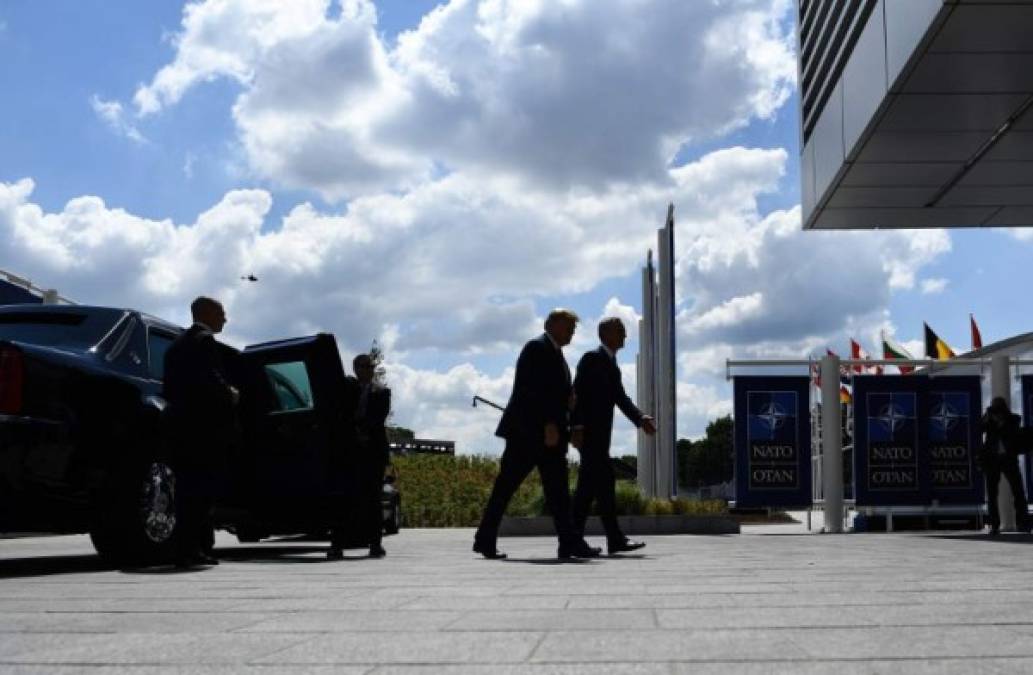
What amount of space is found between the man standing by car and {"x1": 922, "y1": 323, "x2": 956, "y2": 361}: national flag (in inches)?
2090

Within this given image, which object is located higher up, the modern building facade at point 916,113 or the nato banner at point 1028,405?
the modern building facade at point 916,113

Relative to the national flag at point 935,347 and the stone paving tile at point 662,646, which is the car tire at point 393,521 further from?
the national flag at point 935,347

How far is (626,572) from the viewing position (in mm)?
7977

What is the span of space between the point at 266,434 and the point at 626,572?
3561 mm

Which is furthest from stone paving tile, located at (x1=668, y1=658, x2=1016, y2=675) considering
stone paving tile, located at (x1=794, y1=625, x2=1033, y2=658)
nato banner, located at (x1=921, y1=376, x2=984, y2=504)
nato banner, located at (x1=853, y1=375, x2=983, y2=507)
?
nato banner, located at (x1=921, y1=376, x2=984, y2=504)

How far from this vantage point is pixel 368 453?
1052 cm

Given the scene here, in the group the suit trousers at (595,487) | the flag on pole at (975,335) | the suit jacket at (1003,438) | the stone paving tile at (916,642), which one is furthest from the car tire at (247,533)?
the flag on pole at (975,335)

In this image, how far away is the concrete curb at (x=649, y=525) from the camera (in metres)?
18.7

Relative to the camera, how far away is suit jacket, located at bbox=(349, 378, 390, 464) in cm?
1048

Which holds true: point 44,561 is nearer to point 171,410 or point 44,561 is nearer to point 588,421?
point 171,410

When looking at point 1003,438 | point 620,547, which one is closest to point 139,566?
point 620,547

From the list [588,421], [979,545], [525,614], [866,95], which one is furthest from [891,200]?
[525,614]

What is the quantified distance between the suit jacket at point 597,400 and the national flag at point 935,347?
50.6 meters

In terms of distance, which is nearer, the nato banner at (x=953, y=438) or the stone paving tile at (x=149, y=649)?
the stone paving tile at (x=149, y=649)
